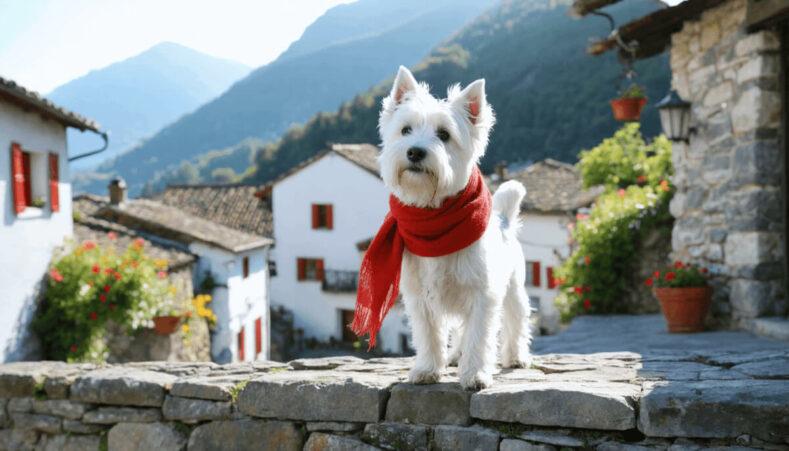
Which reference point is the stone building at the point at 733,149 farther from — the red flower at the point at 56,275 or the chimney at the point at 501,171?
the chimney at the point at 501,171

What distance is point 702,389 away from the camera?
3.01 meters

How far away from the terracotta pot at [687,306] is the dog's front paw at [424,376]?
4587mm

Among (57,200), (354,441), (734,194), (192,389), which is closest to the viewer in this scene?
(354,441)

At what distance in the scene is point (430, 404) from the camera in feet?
11.1

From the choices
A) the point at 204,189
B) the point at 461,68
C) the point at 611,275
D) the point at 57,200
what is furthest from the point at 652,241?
the point at 461,68

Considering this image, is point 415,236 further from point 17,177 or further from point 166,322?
point 166,322

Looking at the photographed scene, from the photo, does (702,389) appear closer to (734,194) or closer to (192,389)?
(192,389)

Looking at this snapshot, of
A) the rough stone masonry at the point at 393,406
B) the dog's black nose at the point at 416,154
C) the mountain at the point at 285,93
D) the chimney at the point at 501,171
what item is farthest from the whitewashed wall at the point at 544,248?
the mountain at the point at 285,93

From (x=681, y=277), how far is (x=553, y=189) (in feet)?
71.4

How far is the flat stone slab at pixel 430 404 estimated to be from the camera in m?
3.33

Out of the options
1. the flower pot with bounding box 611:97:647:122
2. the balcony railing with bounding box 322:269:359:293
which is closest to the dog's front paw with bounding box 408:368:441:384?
the flower pot with bounding box 611:97:647:122

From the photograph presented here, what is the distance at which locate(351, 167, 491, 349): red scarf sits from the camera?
3311mm

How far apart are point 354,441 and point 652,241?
6.77 metres

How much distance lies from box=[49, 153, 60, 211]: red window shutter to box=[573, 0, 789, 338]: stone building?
869cm
